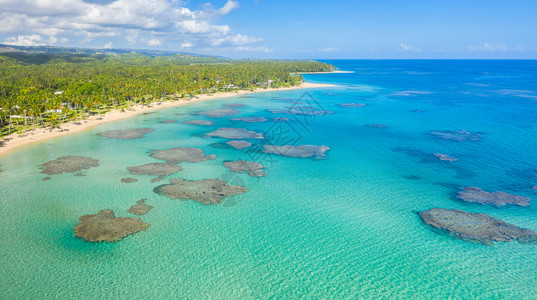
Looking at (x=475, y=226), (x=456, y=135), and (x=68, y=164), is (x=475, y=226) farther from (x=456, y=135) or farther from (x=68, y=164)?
(x=68, y=164)

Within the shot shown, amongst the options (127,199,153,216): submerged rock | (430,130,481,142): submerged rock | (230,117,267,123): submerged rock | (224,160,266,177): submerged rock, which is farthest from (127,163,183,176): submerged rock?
(430,130,481,142): submerged rock

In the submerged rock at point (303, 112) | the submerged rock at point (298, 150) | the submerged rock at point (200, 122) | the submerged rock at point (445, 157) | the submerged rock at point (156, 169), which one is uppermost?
the submerged rock at point (303, 112)

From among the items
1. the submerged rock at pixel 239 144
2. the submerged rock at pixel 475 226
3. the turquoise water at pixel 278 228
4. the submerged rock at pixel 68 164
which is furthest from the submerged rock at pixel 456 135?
the submerged rock at pixel 68 164

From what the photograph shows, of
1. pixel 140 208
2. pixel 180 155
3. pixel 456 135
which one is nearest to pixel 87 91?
pixel 180 155

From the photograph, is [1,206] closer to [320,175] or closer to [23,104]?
[320,175]

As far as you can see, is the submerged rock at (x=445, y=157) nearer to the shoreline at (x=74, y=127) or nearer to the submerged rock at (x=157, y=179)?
the submerged rock at (x=157, y=179)
